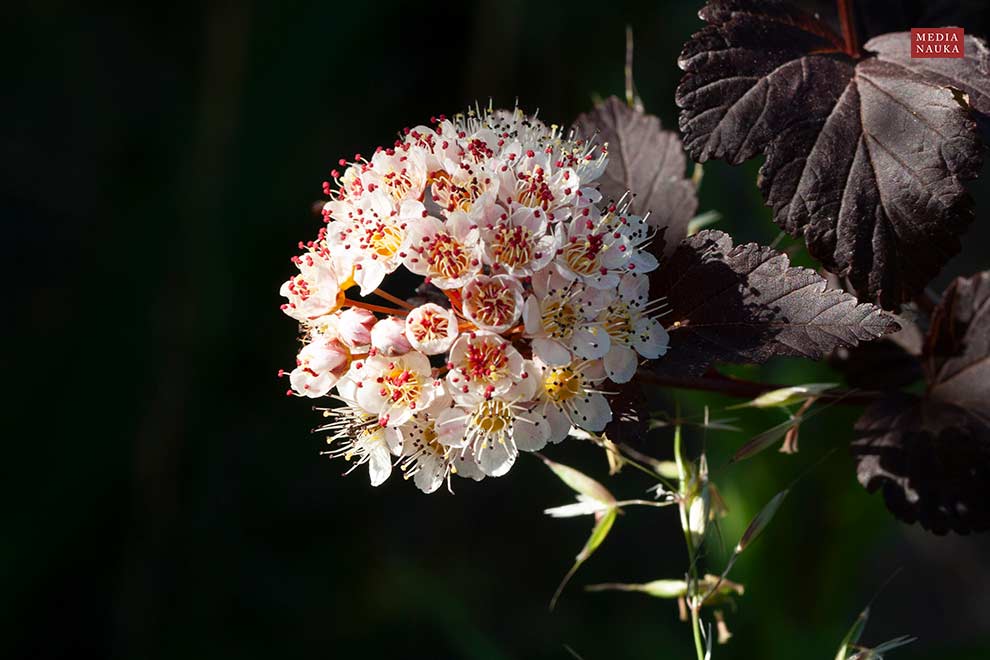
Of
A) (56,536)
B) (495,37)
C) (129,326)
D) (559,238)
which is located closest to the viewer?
Answer: (559,238)

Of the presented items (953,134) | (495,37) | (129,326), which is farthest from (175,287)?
(953,134)

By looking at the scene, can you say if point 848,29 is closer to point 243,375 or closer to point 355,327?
point 355,327

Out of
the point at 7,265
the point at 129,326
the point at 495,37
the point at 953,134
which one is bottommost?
the point at 953,134

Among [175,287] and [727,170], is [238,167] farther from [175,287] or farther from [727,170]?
[727,170]

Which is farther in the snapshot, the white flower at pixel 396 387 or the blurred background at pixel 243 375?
the blurred background at pixel 243 375

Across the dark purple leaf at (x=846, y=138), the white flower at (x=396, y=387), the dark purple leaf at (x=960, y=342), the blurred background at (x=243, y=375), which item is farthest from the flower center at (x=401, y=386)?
the blurred background at (x=243, y=375)

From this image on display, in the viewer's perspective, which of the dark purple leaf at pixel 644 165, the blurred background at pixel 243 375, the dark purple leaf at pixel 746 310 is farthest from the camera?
the blurred background at pixel 243 375

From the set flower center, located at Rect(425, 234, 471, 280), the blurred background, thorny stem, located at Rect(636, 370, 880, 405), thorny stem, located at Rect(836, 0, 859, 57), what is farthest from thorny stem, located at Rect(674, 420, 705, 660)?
the blurred background

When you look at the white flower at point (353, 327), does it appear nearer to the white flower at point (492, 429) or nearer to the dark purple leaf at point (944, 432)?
the white flower at point (492, 429)
